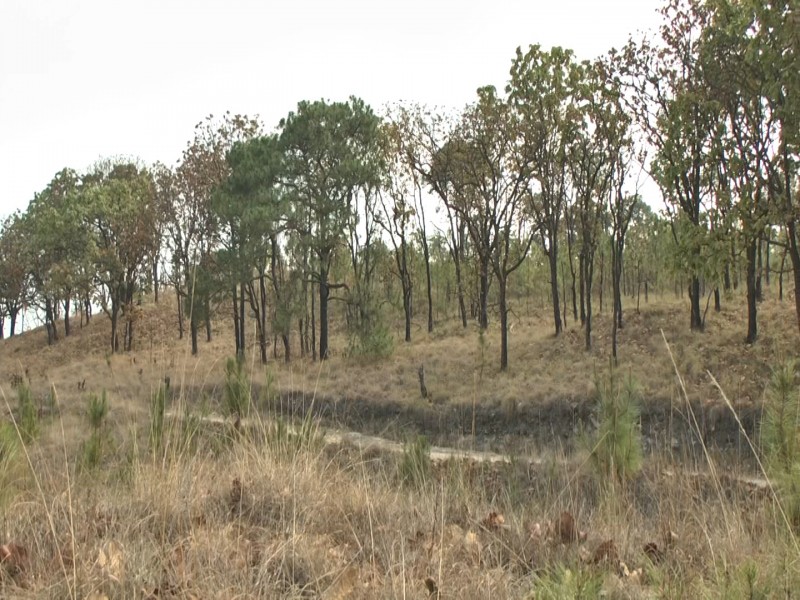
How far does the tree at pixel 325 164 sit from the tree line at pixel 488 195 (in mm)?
71

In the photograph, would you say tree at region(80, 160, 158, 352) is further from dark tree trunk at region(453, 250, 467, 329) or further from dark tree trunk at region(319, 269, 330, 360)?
dark tree trunk at region(453, 250, 467, 329)

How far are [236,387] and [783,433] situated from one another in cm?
466

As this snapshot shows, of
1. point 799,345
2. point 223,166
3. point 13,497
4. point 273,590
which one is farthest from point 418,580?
point 223,166

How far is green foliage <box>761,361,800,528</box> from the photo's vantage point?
3.24 metres

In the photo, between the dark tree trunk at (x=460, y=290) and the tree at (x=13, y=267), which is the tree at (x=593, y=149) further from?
the tree at (x=13, y=267)

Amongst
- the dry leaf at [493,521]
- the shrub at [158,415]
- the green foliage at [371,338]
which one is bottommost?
the green foliage at [371,338]

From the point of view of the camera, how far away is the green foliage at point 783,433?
324 cm

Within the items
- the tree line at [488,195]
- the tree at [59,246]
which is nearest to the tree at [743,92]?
the tree line at [488,195]

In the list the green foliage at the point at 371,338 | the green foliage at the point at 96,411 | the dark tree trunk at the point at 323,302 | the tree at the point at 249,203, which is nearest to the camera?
the green foliage at the point at 96,411

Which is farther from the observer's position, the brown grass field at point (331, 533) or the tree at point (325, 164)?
the tree at point (325, 164)

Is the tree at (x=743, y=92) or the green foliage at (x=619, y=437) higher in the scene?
the tree at (x=743, y=92)

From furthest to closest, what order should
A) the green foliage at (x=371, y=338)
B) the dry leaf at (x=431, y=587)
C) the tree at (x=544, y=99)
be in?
1. the green foliage at (x=371, y=338)
2. the tree at (x=544, y=99)
3. the dry leaf at (x=431, y=587)

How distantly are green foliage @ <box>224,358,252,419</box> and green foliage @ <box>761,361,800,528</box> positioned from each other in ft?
12.7

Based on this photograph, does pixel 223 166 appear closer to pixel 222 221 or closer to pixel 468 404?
pixel 222 221
